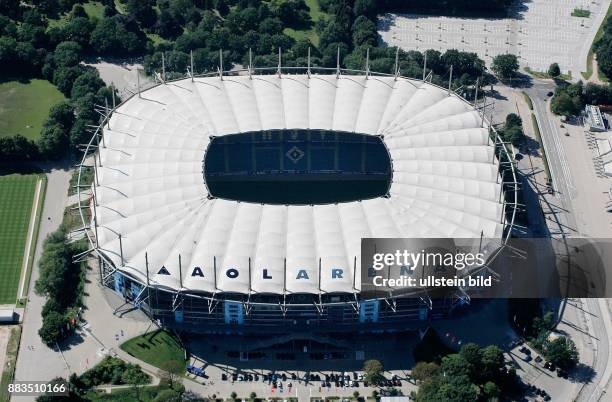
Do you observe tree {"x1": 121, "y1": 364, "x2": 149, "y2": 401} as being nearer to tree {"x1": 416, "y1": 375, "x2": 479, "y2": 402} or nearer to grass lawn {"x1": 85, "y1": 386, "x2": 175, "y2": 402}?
grass lawn {"x1": 85, "y1": 386, "x2": 175, "y2": 402}

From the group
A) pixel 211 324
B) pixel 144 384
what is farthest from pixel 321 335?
pixel 144 384

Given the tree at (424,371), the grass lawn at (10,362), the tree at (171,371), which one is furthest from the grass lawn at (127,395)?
the tree at (424,371)

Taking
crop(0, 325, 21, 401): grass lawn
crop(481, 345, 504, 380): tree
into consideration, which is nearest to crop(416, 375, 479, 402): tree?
crop(481, 345, 504, 380): tree

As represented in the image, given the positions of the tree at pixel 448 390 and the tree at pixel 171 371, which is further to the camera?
the tree at pixel 171 371

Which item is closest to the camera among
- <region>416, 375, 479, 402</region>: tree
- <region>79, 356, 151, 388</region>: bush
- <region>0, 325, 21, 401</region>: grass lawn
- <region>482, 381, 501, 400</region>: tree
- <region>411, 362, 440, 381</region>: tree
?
<region>416, 375, 479, 402</region>: tree

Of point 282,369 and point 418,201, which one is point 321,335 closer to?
point 282,369

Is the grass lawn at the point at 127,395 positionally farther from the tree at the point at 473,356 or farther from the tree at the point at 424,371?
the tree at the point at 473,356
